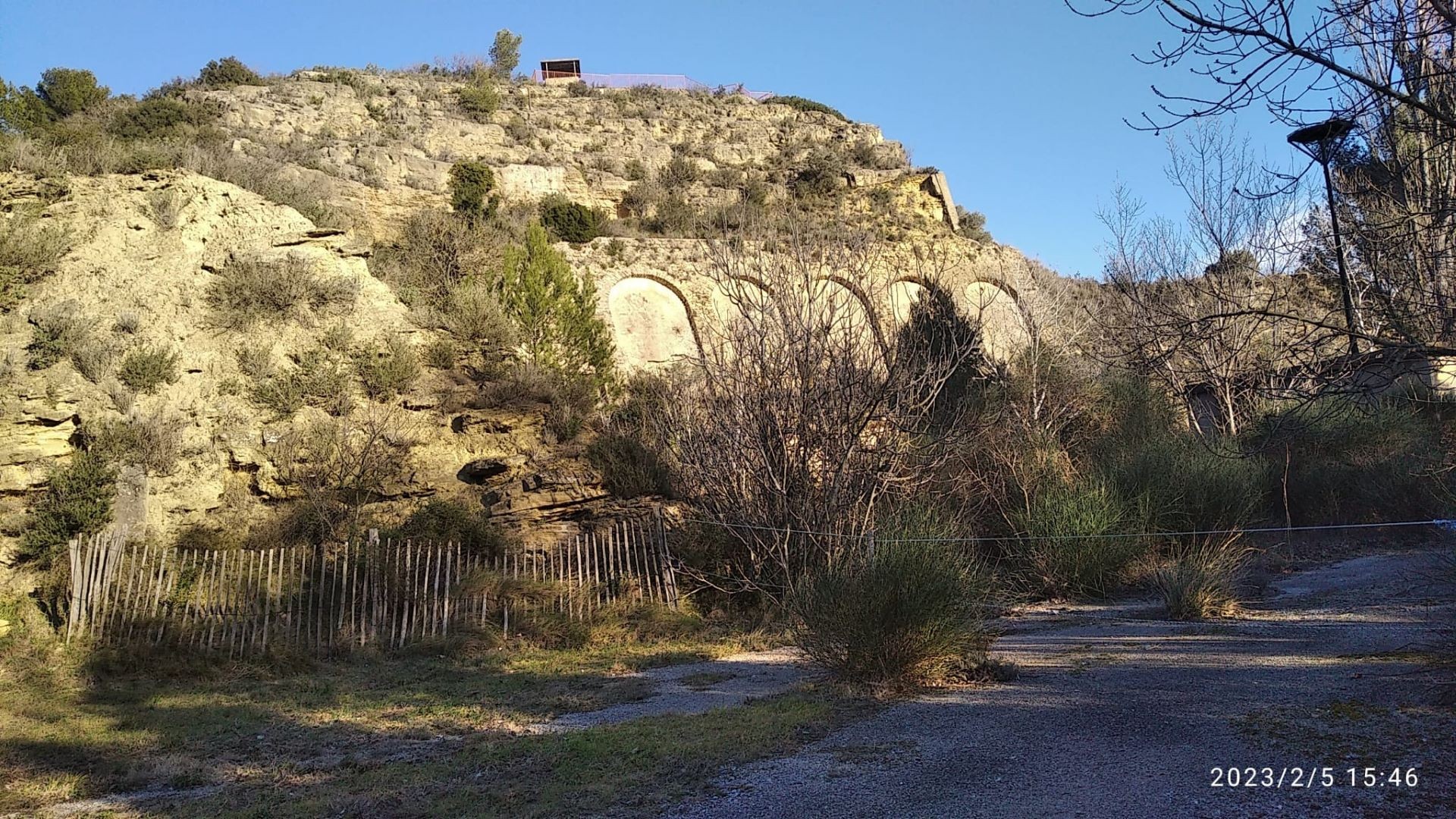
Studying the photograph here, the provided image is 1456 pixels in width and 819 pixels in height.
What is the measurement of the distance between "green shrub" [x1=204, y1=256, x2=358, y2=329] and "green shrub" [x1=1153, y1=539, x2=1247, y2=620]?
14566 millimetres

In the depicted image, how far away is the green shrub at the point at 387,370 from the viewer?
577 inches

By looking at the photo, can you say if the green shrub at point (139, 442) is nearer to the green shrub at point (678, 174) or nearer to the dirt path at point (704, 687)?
the dirt path at point (704, 687)

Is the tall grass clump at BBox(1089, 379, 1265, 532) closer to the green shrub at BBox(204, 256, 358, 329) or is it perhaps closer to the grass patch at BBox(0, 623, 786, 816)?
the grass patch at BBox(0, 623, 786, 816)

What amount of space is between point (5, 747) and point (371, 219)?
64.9 feet

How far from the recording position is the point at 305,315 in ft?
50.9

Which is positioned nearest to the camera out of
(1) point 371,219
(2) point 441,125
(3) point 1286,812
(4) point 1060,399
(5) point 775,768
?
(3) point 1286,812

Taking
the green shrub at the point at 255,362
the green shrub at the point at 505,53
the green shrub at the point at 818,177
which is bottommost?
the green shrub at the point at 255,362

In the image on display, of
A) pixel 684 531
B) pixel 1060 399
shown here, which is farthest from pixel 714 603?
pixel 1060 399

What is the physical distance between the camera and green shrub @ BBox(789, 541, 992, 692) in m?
6.09

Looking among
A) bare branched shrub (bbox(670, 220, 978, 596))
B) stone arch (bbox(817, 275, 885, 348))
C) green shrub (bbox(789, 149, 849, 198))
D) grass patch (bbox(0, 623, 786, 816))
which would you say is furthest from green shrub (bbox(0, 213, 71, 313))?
green shrub (bbox(789, 149, 849, 198))

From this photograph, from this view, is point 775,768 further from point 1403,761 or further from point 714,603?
point 714,603

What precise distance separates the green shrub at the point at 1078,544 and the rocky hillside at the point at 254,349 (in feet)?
20.6

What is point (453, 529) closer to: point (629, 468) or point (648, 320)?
point (629, 468)

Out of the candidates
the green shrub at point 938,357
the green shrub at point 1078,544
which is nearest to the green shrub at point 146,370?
the green shrub at point 938,357
